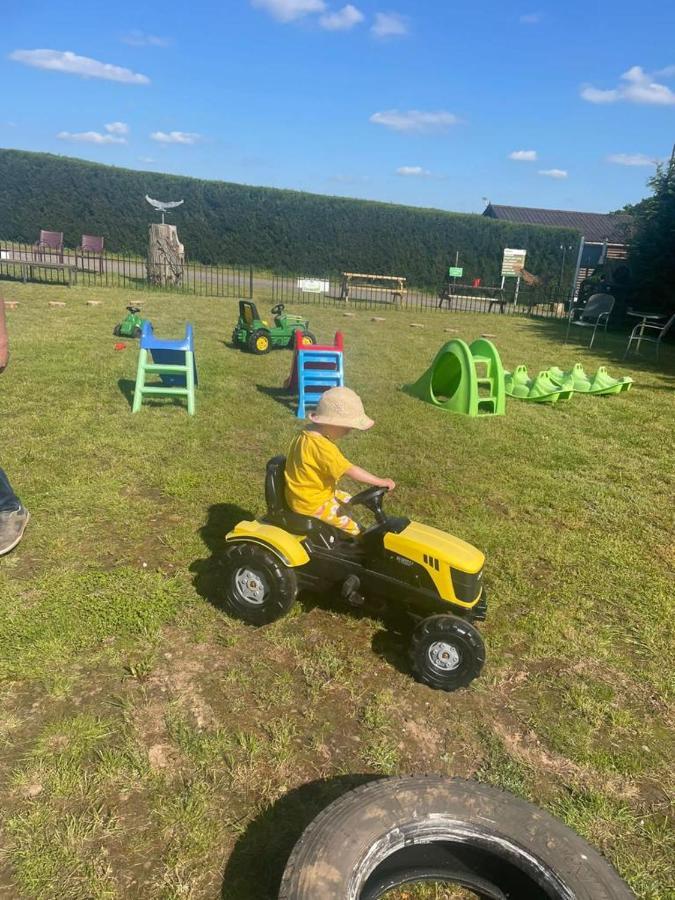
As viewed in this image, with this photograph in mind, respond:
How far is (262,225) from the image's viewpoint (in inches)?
1131

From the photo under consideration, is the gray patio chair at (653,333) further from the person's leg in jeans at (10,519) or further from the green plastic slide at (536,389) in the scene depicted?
the person's leg in jeans at (10,519)

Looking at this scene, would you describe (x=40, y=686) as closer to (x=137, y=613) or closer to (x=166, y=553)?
(x=137, y=613)

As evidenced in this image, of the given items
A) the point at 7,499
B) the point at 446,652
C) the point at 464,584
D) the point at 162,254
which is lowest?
the point at 446,652

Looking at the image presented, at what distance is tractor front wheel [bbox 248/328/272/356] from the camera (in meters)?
10.4

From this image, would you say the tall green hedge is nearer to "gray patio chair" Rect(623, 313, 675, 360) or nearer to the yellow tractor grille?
"gray patio chair" Rect(623, 313, 675, 360)

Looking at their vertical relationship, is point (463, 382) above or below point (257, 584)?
above

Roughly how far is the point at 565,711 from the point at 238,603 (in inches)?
67.8

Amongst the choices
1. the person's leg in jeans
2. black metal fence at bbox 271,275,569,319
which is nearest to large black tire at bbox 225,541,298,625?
the person's leg in jeans

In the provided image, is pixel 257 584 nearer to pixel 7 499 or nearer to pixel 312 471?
pixel 312 471

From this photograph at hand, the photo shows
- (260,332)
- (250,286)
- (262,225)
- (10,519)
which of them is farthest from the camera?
(262,225)

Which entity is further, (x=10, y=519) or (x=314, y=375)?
(x=314, y=375)

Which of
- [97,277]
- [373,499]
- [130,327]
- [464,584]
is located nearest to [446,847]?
[464,584]

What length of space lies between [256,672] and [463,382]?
5.55 meters

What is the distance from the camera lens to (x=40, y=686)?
2.78 m
